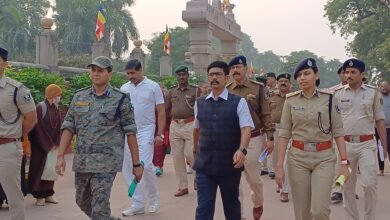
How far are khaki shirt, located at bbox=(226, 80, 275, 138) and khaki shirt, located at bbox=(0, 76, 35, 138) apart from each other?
2.28m

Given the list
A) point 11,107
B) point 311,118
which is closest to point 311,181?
point 311,118

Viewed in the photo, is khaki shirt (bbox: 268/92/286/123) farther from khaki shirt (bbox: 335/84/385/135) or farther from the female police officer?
the female police officer

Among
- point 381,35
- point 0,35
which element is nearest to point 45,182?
point 381,35

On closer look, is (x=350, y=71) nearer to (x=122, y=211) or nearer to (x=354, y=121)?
(x=354, y=121)

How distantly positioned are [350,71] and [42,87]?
787 centimetres

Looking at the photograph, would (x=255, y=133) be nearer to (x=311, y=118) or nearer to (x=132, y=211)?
(x=311, y=118)

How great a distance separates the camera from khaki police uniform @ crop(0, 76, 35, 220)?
5.18 meters

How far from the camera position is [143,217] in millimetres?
6730

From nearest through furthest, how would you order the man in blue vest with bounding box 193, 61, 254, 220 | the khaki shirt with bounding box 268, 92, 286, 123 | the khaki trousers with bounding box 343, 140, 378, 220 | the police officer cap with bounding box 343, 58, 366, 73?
the man in blue vest with bounding box 193, 61, 254, 220
the khaki trousers with bounding box 343, 140, 378, 220
the police officer cap with bounding box 343, 58, 366, 73
the khaki shirt with bounding box 268, 92, 286, 123

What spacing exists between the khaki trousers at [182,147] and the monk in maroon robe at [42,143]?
5.90 ft

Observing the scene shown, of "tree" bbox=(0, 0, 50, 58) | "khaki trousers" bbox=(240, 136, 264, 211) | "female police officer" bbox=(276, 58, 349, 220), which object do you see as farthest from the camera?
"tree" bbox=(0, 0, 50, 58)

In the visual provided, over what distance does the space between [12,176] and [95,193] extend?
0.88 metres

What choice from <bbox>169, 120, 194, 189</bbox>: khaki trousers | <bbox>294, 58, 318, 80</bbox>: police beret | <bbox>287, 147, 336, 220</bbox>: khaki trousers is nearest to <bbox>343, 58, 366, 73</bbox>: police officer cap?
<bbox>294, 58, 318, 80</bbox>: police beret

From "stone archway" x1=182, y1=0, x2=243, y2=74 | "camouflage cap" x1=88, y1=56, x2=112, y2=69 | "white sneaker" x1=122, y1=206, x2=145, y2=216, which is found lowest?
"white sneaker" x1=122, y1=206, x2=145, y2=216
